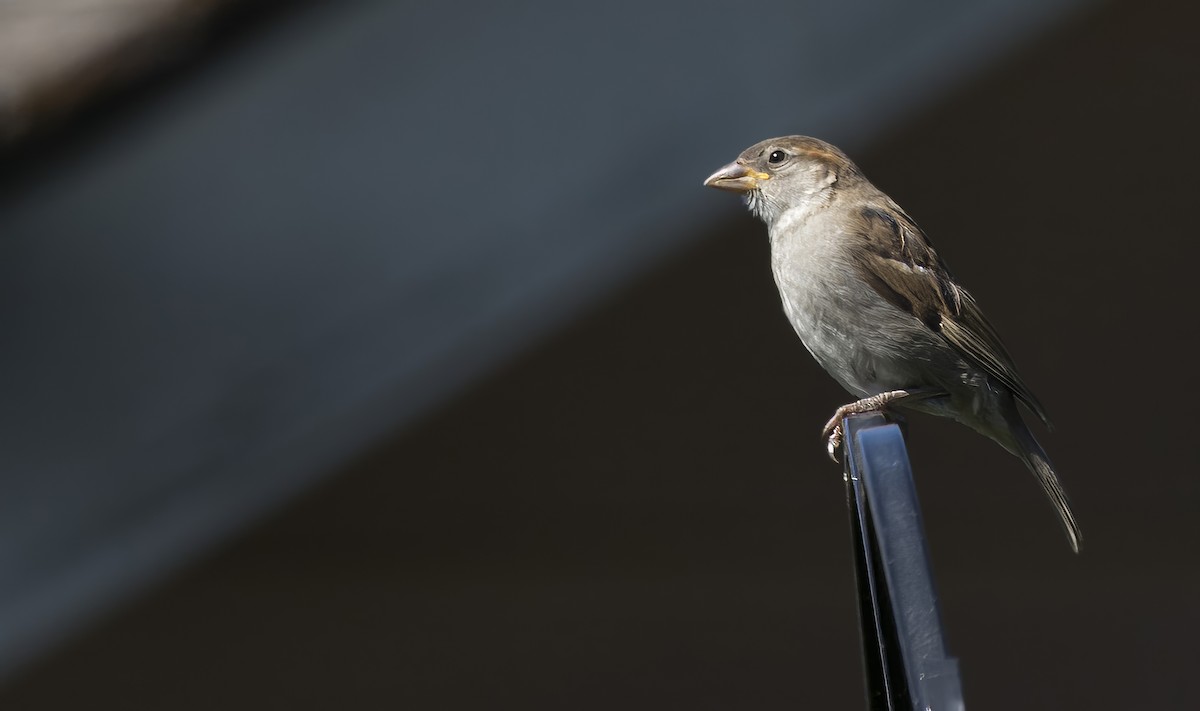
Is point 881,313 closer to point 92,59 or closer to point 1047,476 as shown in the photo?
point 1047,476

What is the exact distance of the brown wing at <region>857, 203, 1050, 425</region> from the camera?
9.91ft

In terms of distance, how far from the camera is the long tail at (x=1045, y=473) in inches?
117

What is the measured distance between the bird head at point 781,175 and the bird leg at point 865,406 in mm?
491

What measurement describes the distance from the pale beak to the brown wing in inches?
10.3

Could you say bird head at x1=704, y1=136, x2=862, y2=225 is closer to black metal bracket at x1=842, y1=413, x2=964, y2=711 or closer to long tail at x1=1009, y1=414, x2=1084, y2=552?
long tail at x1=1009, y1=414, x2=1084, y2=552

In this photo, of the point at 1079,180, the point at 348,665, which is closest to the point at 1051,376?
the point at 1079,180

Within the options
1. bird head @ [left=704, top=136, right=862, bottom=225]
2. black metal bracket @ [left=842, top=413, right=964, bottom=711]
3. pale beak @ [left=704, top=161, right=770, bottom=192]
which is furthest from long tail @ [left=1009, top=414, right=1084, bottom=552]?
black metal bracket @ [left=842, top=413, right=964, bottom=711]

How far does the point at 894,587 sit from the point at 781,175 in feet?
6.52

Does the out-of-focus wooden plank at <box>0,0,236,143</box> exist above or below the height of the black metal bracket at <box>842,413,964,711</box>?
above

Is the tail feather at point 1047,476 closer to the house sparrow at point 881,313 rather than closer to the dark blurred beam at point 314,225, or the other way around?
the house sparrow at point 881,313

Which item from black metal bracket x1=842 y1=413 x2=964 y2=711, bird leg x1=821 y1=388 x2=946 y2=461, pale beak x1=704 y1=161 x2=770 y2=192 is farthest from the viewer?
pale beak x1=704 y1=161 x2=770 y2=192

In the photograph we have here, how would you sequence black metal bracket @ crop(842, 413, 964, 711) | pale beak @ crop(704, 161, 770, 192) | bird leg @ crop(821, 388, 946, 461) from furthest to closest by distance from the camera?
pale beak @ crop(704, 161, 770, 192) → bird leg @ crop(821, 388, 946, 461) → black metal bracket @ crop(842, 413, 964, 711)

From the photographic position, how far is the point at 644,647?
5.08 meters

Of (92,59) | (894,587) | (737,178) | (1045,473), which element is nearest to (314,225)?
(92,59)
